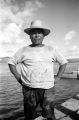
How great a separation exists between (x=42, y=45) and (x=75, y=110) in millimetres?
3082

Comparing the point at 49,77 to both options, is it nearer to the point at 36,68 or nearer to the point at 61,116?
the point at 36,68

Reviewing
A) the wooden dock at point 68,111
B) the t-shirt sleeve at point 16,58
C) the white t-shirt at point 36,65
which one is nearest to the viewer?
the white t-shirt at point 36,65

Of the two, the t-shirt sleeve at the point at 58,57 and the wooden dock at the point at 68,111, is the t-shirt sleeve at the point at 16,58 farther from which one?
the wooden dock at the point at 68,111

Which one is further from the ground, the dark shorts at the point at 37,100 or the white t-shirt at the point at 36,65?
the white t-shirt at the point at 36,65

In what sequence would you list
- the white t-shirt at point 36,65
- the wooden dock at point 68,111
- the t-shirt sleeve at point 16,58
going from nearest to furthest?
the white t-shirt at point 36,65 < the t-shirt sleeve at point 16,58 < the wooden dock at point 68,111

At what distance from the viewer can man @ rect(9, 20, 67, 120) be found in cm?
312

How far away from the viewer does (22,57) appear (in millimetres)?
3254

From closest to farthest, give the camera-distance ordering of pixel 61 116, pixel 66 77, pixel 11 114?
pixel 61 116
pixel 11 114
pixel 66 77

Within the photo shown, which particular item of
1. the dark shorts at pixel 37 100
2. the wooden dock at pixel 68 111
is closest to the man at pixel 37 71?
the dark shorts at pixel 37 100

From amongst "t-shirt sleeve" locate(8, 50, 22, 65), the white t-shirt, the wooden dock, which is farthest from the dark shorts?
the wooden dock

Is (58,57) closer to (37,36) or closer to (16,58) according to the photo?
(37,36)

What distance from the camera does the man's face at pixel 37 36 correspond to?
3.27 meters

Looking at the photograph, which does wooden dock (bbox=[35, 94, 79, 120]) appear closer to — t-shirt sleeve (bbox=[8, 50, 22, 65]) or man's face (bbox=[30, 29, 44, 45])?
t-shirt sleeve (bbox=[8, 50, 22, 65])

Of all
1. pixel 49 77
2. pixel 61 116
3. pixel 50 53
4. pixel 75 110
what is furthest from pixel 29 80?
pixel 75 110
